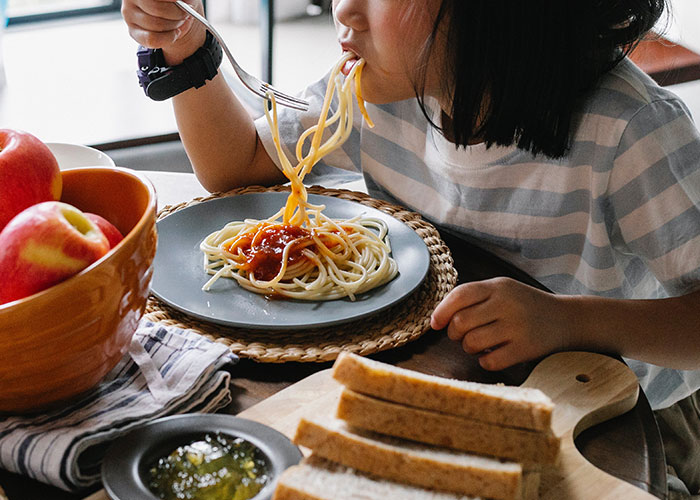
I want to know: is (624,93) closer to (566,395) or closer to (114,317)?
(566,395)

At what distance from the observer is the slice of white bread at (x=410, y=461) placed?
2.36 feet

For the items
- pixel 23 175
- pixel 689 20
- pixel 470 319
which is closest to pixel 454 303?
pixel 470 319

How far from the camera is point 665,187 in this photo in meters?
1.21

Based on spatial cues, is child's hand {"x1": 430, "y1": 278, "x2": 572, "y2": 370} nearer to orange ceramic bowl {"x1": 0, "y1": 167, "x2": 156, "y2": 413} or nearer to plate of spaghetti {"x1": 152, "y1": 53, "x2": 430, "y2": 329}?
plate of spaghetti {"x1": 152, "y1": 53, "x2": 430, "y2": 329}

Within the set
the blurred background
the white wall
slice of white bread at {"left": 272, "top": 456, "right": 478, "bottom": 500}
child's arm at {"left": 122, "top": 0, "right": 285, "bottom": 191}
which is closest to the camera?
slice of white bread at {"left": 272, "top": 456, "right": 478, "bottom": 500}

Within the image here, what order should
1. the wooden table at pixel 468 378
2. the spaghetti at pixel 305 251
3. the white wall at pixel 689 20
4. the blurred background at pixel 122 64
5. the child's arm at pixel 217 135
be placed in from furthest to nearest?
the white wall at pixel 689 20, the blurred background at pixel 122 64, the child's arm at pixel 217 135, the spaghetti at pixel 305 251, the wooden table at pixel 468 378

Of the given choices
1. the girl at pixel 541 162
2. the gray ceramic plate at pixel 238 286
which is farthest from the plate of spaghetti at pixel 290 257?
the girl at pixel 541 162

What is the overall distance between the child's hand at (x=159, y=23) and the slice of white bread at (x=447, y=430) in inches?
33.0

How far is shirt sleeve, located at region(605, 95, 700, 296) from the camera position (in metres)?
1.20

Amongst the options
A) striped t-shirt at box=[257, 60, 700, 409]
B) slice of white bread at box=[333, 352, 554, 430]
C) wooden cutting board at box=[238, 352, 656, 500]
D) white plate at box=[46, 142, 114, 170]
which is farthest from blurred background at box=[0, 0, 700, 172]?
slice of white bread at box=[333, 352, 554, 430]

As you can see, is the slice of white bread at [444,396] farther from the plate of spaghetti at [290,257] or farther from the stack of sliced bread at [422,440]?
the plate of spaghetti at [290,257]

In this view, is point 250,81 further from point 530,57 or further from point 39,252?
point 39,252

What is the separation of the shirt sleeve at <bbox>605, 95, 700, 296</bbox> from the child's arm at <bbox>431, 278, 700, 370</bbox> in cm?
9

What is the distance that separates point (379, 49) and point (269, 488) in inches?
29.6
